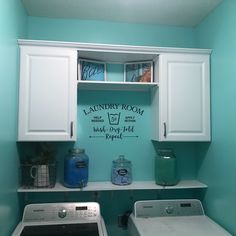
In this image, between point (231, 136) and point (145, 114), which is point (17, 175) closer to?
point (145, 114)

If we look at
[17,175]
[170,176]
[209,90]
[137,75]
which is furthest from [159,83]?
[17,175]

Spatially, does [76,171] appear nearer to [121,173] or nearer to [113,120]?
[121,173]

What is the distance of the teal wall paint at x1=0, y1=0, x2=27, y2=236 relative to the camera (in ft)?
5.00

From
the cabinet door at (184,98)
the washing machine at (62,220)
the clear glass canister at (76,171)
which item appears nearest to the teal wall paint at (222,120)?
the cabinet door at (184,98)

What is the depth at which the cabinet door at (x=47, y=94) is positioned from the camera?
1.92 meters

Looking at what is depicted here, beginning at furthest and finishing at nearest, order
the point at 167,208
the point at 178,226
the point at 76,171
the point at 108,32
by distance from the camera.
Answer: the point at 108,32 < the point at 167,208 < the point at 76,171 < the point at 178,226

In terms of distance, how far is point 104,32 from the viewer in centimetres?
232

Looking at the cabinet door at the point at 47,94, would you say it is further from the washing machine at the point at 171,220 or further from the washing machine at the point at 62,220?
the washing machine at the point at 171,220

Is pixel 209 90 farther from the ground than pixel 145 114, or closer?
farther from the ground

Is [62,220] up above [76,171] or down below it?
below

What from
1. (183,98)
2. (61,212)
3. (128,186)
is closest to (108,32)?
(183,98)

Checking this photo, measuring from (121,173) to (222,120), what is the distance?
0.90 metres

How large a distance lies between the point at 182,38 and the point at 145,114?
81 cm

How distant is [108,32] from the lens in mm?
2324
